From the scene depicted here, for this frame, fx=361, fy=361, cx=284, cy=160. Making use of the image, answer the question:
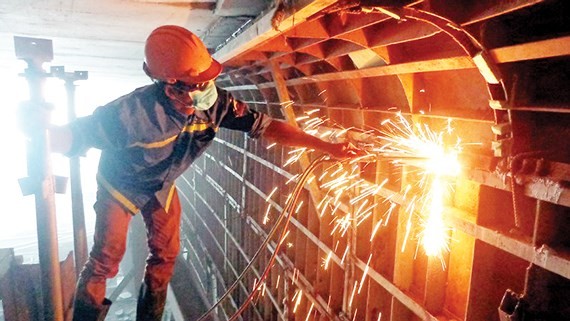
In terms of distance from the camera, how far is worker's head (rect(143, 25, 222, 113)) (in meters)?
2.23

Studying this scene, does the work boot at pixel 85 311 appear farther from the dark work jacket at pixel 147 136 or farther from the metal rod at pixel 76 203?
the metal rod at pixel 76 203

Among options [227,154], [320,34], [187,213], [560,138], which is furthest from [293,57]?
[187,213]

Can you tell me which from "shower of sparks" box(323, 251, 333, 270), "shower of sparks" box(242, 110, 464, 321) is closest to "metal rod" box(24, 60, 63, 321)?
"shower of sparks" box(242, 110, 464, 321)

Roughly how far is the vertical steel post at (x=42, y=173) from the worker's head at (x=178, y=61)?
656 mm

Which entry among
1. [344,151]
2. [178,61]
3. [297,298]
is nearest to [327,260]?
[297,298]

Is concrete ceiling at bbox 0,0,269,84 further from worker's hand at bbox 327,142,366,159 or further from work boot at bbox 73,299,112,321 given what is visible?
work boot at bbox 73,299,112,321

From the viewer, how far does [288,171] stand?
514 cm

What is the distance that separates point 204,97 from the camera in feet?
7.95

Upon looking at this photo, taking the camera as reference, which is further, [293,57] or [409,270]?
[293,57]

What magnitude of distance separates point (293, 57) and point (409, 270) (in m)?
2.32

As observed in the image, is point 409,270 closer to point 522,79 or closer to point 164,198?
point 522,79

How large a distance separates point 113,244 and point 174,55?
54.1 inches

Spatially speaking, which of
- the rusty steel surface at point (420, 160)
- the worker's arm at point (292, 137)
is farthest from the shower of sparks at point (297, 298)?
the worker's arm at point (292, 137)

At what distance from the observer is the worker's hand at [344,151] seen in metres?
2.38
